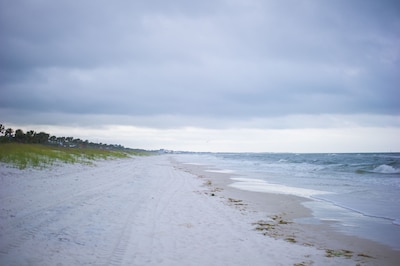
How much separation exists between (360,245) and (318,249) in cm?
145

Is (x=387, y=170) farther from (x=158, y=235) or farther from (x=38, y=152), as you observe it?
(x=38, y=152)

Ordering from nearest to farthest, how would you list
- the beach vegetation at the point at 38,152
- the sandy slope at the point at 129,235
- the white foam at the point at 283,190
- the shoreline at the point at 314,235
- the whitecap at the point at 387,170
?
1. the sandy slope at the point at 129,235
2. the shoreline at the point at 314,235
3. the white foam at the point at 283,190
4. the beach vegetation at the point at 38,152
5. the whitecap at the point at 387,170

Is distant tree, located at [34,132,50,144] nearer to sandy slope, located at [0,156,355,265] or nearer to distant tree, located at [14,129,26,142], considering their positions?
distant tree, located at [14,129,26,142]

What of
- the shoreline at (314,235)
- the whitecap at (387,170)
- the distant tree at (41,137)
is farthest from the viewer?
the distant tree at (41,137)

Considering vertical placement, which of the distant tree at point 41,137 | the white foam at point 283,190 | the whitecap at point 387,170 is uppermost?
the distant tree at point 41,137

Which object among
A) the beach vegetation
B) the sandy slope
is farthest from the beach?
the beach vegetation

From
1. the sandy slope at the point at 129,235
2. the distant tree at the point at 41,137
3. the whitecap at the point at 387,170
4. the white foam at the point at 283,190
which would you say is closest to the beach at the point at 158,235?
the sandy slope at the point at 129,235

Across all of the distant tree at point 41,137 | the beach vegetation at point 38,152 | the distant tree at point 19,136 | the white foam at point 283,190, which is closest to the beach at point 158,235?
the white foam at point 283,190

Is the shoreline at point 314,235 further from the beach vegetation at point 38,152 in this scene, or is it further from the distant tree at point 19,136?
the distant tree at point 19,136

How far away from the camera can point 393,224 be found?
9.63m

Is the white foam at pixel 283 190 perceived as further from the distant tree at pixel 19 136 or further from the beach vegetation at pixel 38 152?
the distant tree at pixel 19 136

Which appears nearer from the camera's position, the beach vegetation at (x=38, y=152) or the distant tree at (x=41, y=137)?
the beach vegetation at (x=38, y=152)

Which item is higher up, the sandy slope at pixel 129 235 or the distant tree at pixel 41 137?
the distant tree at pixel 41 137

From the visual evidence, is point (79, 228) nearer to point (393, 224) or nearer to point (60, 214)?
point (60, 214)
